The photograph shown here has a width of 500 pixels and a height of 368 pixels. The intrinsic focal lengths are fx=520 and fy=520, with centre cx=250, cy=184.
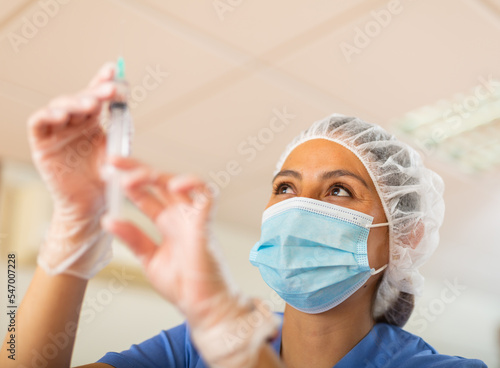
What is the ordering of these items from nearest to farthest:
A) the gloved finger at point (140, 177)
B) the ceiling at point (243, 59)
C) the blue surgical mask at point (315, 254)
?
the gloved finger at point (140, 177) → the blue surgical mask at point (315, 254) → the ceiling at point (243, 59)

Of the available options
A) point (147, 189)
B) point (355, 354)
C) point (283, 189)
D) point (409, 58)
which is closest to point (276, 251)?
point (283, 189)

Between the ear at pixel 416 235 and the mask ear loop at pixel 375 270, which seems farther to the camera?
the ear at pixel 416 235

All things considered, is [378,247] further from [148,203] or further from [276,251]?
[148,203]

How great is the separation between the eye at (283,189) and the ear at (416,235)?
1.18 ft

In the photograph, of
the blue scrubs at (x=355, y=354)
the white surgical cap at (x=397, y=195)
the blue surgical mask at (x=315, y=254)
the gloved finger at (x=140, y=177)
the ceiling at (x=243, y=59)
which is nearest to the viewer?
the gloved finger at (x=140, y=177)

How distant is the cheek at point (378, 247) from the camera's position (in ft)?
4.56

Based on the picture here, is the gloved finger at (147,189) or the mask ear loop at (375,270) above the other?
the gloved finger at (147,189)

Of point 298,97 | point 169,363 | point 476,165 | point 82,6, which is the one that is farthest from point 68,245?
point 476,165

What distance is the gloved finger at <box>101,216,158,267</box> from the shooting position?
0.71 m

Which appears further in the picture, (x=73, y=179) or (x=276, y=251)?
(x=276, y=251)

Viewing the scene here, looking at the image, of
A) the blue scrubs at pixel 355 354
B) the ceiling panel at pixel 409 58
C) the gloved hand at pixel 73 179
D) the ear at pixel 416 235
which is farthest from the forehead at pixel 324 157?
the ceiling panel at pixel 409 58

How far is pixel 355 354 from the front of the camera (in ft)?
4.28

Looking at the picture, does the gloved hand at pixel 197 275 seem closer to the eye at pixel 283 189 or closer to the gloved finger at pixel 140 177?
the gloved finger at pixel 140 177

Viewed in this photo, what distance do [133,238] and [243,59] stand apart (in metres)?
1.72
